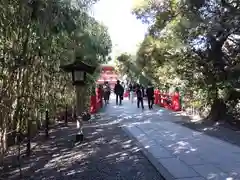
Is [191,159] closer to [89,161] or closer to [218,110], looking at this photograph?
[89,161]

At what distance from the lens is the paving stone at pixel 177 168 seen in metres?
5.18

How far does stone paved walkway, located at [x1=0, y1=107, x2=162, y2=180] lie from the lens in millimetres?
5410

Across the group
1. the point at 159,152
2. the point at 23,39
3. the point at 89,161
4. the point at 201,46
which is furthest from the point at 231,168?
the point at 201,46

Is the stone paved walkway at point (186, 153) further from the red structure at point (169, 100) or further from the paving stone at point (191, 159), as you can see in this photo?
the red structure at point (169, 100)

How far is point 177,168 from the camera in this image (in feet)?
18.2

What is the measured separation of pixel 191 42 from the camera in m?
10.3

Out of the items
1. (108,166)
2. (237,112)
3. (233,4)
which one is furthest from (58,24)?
(237,112)

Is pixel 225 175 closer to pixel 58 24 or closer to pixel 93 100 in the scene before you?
pixel 58 24

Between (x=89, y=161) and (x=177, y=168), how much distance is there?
1.66 meters

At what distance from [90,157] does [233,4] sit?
5.50 metres

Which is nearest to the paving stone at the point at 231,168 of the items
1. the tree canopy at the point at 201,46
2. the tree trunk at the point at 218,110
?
the tree canopy at the point at 201,46

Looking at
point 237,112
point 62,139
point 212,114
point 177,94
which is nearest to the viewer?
point 62,139

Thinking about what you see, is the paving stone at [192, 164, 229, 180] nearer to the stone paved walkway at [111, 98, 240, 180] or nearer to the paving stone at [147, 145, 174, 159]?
the stone paved walkway at [111, 98, 240, 180]

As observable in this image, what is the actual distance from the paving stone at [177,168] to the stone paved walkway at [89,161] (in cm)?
23
